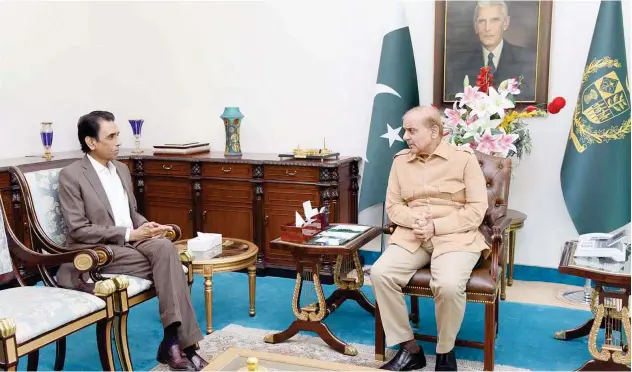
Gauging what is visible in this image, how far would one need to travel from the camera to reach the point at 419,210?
11.1 ft

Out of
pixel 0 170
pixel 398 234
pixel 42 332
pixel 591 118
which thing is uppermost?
pixel 591 118

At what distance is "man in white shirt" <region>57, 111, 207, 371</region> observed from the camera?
3.14 metres

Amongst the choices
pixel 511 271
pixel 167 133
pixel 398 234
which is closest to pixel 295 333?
pixel 398 234

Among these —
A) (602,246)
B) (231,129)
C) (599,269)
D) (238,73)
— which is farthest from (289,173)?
(599,269)

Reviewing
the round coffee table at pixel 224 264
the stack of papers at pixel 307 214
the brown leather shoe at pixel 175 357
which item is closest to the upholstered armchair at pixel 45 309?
the brown leather shoe at pixel 175 357

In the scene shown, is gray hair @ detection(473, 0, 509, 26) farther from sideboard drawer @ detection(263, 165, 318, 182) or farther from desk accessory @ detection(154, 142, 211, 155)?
desk accessory @ detection(154, 142, 211, 155)

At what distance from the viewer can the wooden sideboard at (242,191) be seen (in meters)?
4.72

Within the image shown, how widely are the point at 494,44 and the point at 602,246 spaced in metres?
1.99

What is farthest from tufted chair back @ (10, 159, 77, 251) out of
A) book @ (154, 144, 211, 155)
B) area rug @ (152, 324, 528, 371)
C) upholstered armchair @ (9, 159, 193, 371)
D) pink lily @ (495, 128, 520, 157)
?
pink lily @ (495, 128, 520, 157)

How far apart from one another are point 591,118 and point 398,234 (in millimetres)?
1741

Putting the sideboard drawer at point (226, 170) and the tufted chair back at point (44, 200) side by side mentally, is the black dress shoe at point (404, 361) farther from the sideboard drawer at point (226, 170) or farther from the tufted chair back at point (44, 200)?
the sideboard drawer at point (226, 170)

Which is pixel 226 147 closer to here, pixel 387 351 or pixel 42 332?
pixel 387 351

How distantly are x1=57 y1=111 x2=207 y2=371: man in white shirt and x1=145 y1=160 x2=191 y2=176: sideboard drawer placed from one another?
1751 mm

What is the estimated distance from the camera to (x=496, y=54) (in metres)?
4.52
